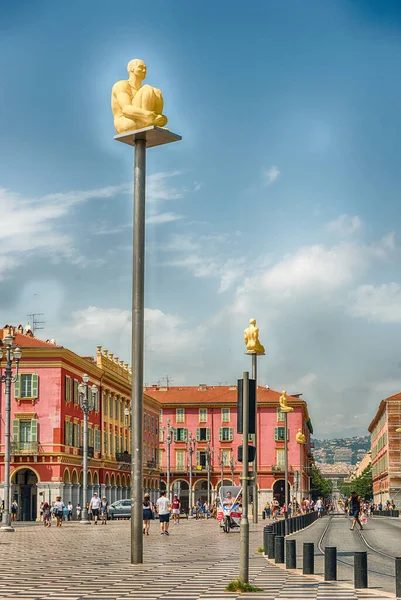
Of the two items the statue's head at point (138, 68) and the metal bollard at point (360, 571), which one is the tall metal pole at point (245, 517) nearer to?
the metal bollard at point (360, 571)

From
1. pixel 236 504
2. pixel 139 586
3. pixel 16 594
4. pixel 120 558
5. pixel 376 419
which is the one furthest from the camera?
pixel 376 419

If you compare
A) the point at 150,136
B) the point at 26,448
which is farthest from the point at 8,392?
the point at 26,448

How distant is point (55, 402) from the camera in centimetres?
6644

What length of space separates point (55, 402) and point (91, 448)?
29.5ft

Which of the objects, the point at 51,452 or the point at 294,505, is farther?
the point at 294,505

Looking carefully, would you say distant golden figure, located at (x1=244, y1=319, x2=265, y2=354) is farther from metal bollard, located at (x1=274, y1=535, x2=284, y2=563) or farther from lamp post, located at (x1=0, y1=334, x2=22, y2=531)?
metal bollard, located at (x1=274, y1=535, x2=284, y2=563)

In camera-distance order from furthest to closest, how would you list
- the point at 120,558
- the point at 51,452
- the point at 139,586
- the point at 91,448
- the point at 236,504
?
1. the point at 91,448
2. the point at 51,452
3. the point at 236,504
4. the point at 120,558
5. the point at 139,586

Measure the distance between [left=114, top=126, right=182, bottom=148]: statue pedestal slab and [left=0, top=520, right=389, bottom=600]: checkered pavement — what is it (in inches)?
337

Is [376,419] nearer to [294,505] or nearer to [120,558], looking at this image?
[294,505]

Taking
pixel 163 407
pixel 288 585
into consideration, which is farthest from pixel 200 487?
pixel 288 585

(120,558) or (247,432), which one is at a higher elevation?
(247,432)

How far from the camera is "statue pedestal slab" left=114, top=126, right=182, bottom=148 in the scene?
19.3 m

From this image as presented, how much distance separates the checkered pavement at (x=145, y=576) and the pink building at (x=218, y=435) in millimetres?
85713

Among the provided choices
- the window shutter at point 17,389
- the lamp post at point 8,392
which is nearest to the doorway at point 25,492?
the window shutter at point 17,389
